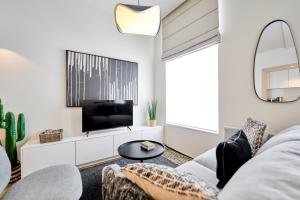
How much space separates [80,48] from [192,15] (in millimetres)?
2119

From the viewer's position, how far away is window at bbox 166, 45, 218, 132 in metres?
2.33

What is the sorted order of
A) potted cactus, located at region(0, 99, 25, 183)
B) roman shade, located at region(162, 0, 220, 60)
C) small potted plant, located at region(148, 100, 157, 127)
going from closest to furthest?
potted cactus, located at region(0, 99, 25, 183)
roman shade, located at region(162, 0, 220, 60)
small potted plant, located at region(148, 100, 157, 127)

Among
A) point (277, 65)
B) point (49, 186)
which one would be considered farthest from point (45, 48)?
point (277, 65)

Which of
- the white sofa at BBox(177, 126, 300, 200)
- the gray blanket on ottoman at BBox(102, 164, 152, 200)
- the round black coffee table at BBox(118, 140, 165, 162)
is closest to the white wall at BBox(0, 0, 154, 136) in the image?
the round black coffee table at BBox(118, 140, 165, 162)

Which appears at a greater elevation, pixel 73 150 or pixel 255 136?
pixel 255 136

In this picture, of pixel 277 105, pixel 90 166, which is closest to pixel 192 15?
pixel 277 105

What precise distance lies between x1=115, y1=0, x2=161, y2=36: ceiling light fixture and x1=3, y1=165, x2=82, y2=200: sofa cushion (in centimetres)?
145

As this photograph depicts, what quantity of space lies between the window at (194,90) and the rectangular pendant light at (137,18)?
132 cm

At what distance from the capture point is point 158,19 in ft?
4.62

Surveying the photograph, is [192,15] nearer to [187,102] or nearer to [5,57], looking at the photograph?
[187,102]

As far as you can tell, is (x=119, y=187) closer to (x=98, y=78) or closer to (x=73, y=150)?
(x=73, y=150)

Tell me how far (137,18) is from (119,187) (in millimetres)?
1436

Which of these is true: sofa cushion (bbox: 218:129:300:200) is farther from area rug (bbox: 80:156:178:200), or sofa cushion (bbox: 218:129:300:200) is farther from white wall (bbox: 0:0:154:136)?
white wall (bbox: 0:0:154:136)

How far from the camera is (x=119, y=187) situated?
706mm
